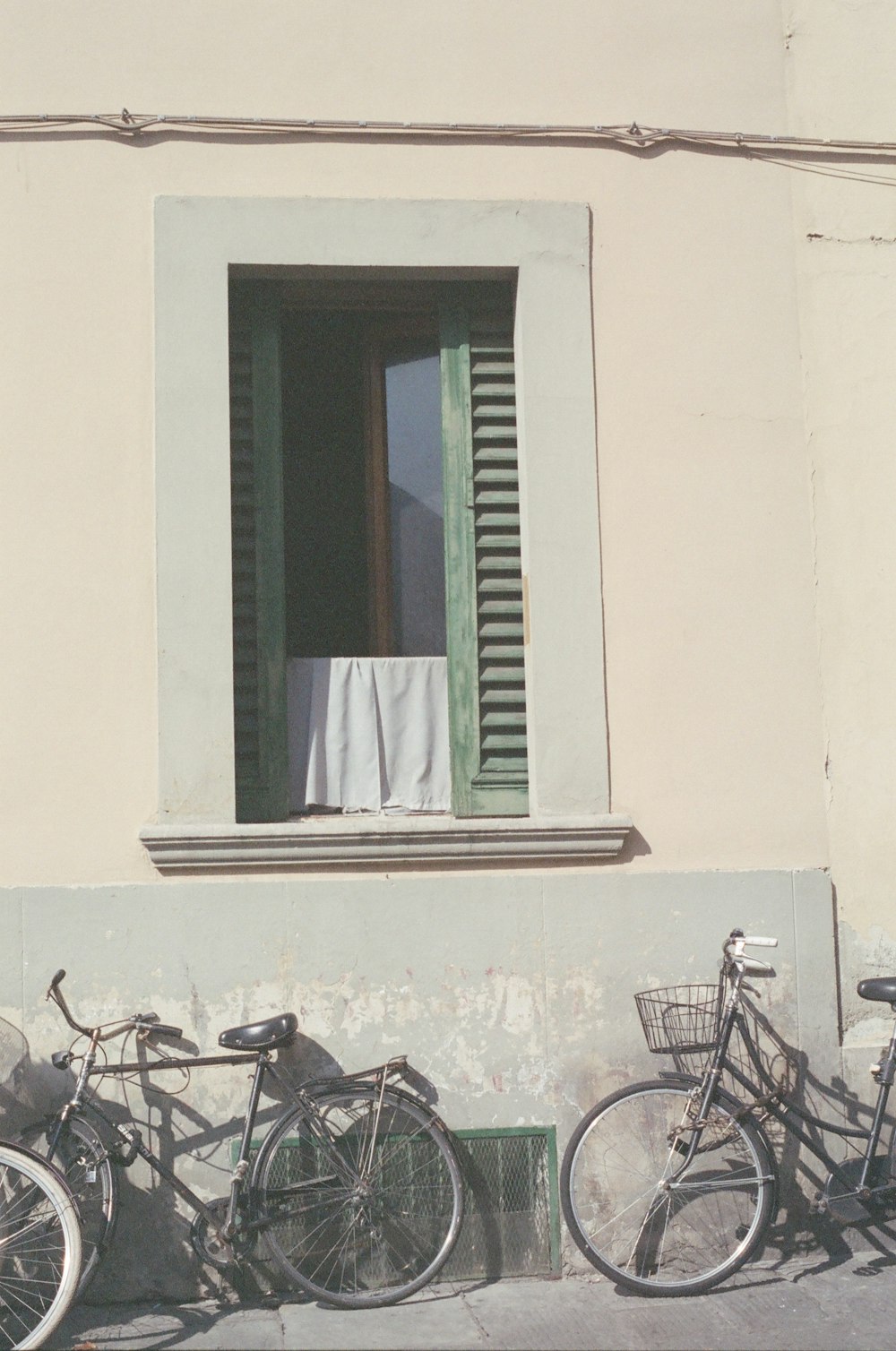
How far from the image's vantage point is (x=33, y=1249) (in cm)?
499

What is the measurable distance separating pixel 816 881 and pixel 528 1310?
6.46ft

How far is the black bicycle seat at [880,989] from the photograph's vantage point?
546 cm

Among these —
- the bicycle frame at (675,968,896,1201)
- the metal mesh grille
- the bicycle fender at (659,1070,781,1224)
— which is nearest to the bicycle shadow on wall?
the bicycle frame at (675,968,896,1201)

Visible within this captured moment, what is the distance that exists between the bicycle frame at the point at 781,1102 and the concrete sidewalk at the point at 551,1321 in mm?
379

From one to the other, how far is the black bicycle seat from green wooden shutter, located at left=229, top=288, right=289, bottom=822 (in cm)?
236

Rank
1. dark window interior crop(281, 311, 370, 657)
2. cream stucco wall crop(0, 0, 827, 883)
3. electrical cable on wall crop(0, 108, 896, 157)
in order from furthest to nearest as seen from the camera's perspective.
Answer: dark window interior crop(281, 311, 370, 657)
electrical cable on wall crop(0, 108, 896, 157)
cream stucco wall crop(0, 0, 827, 883)

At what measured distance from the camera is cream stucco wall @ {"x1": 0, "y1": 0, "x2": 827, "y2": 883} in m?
5.59

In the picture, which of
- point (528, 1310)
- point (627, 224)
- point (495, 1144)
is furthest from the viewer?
point (627, 224)

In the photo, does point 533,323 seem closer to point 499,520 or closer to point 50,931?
point 499,520

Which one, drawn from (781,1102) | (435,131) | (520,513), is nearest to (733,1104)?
(781,1102)

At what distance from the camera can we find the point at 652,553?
19.3 ft

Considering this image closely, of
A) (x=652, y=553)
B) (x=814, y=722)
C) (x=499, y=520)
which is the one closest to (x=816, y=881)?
(x=814, y=722)

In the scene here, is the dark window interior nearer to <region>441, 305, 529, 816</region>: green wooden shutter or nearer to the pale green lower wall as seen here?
<region>441, 305, 529, 816</region>: green wooden shutter

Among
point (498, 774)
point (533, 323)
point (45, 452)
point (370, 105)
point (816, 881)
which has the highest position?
point (370, 105)
